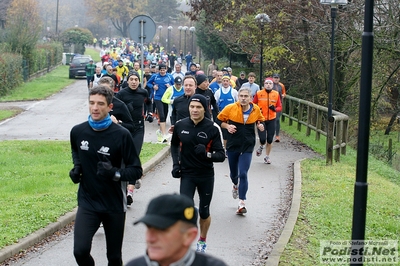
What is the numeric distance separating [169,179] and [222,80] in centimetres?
386

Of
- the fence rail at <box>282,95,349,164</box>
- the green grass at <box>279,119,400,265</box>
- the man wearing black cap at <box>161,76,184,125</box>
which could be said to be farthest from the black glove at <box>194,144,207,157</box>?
the man wearing black cap at <box>161,76,184,125</box>

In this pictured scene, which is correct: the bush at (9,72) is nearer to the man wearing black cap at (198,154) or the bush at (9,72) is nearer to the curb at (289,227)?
the curb at (289,227)

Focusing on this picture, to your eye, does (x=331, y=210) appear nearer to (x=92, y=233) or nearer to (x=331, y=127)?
(x=331, y=127)

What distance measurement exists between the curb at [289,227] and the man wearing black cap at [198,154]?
2.73 feet

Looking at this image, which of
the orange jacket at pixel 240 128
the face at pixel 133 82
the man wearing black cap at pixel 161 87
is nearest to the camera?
the orange jacket at pixel 240 128

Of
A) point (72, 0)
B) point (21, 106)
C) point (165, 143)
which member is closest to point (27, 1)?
point (21, 106)

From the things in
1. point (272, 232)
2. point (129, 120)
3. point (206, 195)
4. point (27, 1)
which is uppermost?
point (27, 1)

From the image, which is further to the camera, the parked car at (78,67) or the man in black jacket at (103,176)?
the parked car at (78,67)

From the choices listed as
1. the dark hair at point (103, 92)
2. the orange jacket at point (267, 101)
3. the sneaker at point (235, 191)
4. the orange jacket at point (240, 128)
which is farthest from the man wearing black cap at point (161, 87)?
the dark hair at point (103, 92)

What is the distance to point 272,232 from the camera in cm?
955

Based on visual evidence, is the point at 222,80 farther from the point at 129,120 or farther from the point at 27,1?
the point at 27,1

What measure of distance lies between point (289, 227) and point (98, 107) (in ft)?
13.6

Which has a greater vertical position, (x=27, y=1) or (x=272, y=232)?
(x=27, y=1)

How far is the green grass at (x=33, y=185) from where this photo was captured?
9203mm
